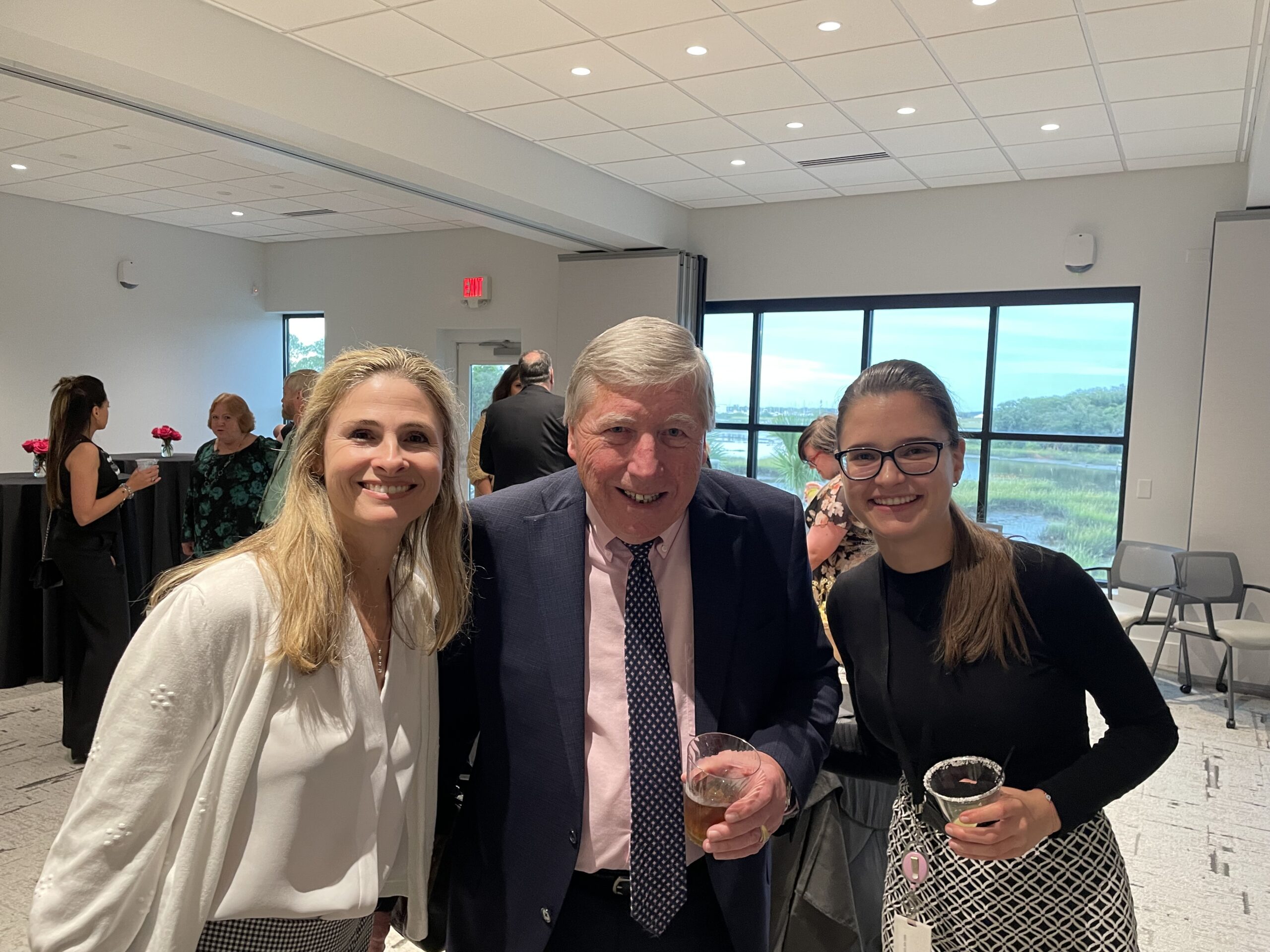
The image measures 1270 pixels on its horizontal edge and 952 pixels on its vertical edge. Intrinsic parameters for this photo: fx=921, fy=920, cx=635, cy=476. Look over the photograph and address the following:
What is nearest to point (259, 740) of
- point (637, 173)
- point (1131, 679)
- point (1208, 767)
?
point (1131, 679)

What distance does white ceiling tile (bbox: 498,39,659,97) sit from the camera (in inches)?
179

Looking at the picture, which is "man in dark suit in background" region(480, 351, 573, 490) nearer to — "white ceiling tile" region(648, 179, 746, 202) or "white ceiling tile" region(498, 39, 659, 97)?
"white ceiling tile" region(498, 39, 659, 97)

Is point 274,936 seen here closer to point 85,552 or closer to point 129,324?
point 85,552

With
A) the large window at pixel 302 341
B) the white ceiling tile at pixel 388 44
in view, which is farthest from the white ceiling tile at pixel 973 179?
the large window at pixel 302 341

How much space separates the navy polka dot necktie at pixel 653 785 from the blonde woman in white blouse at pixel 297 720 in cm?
28

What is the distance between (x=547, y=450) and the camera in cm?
517

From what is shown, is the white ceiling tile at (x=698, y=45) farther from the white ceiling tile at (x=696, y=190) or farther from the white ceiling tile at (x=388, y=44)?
the white ceiling tile at (x=696, y=190)

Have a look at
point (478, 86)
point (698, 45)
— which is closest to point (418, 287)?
point (478, 86)

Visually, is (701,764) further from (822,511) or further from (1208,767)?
(1208,767)

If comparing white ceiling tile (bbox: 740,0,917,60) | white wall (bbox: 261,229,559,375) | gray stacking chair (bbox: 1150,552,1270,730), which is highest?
white ceiling tile (bbox: 740,0,917,60)

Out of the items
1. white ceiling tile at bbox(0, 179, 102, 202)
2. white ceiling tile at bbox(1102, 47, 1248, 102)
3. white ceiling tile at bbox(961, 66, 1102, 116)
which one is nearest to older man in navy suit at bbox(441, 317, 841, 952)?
white ceiling tile at bbox(961, 66, 1102, 116)

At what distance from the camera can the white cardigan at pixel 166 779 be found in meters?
1.11

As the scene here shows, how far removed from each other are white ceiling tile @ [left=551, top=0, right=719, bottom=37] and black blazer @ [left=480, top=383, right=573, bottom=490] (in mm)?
1951

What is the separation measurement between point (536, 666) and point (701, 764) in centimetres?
28
